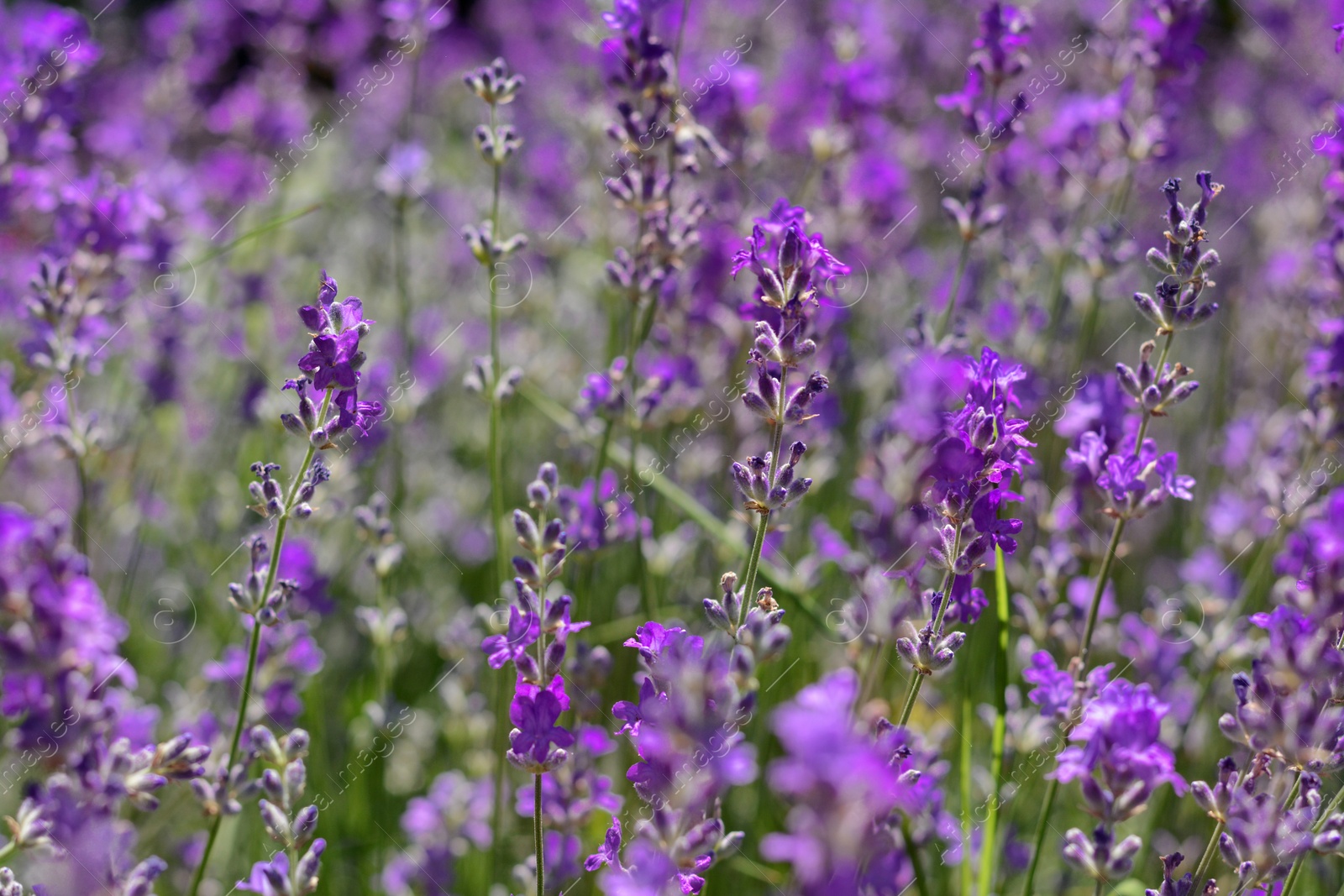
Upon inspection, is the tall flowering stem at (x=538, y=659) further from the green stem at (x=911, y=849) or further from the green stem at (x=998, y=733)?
the green stem at (x=998, y=733)

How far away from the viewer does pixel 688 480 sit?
3.22 m

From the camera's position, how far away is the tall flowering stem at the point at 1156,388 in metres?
1.83

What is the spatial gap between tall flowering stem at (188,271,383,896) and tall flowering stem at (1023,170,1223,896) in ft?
4.14

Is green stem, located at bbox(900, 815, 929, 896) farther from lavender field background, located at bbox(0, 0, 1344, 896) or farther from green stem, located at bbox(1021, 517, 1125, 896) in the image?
green stem, located at bbox(1021, 517, 1125, 896)

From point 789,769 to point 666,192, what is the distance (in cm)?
179

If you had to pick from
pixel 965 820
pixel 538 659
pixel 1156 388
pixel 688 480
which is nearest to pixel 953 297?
pixel 1156 388

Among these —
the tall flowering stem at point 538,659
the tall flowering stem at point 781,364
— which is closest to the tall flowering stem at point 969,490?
the tall flowering stem at point 781,364

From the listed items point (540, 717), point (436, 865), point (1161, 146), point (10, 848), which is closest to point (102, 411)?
point (436, 865)

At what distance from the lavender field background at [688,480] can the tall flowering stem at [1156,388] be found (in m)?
0.01

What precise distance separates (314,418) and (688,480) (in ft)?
5.39

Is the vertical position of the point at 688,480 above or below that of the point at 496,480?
above

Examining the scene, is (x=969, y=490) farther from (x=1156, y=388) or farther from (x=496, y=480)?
(x=496, y=480)

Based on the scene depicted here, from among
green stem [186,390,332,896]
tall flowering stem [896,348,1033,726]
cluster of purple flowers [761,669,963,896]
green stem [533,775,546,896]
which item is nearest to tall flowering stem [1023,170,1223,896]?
tall flowering stem [896,348,1033,726]

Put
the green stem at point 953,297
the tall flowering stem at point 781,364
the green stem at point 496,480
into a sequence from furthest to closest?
the green stem at point 953,297 → the green stem at point 496,480 → the tall flowering stem at point 781,364
